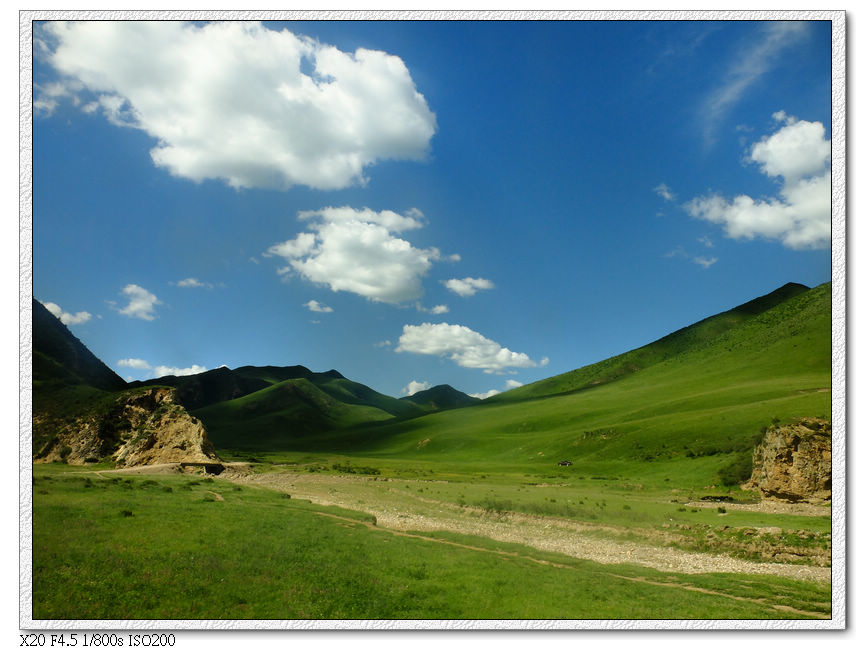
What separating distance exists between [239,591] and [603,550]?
24982mm

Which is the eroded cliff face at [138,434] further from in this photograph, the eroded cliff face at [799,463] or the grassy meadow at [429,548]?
the eroded cliff face at [799,463]

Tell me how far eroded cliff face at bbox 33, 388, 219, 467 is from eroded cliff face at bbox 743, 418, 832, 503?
72.6 meters

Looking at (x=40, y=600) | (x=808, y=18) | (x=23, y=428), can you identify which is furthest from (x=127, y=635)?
(x=808, y=18)

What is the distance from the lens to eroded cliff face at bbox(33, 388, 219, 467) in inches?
2202

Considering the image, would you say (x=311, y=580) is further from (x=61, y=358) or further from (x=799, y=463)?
(x=799, y=463)

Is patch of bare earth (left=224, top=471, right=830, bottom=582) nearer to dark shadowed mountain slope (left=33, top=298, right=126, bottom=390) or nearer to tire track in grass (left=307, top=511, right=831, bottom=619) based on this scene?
tire track in grass (left=307, top=511, right=831, bottom=619)

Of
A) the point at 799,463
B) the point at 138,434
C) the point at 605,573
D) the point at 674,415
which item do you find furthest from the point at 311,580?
the point at 674,415

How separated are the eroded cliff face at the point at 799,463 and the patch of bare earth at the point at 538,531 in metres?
22.1

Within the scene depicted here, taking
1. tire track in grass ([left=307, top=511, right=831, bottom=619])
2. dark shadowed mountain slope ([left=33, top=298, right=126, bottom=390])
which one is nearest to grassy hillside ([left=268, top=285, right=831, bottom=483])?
tire track in grass ([left=307, top=511, right=831, bottom=619])

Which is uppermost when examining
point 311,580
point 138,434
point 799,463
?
point 311,580

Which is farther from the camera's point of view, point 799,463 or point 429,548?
point 799,463

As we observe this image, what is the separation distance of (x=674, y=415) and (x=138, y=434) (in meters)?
102

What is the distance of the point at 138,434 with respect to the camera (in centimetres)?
6462

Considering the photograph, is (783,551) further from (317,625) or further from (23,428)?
(23,428)
